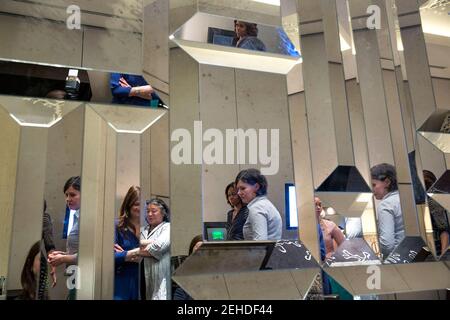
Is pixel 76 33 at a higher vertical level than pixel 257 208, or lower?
higher

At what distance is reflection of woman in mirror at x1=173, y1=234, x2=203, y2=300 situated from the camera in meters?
0.83

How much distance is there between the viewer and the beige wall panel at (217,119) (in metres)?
0.88

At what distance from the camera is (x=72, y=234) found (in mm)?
790

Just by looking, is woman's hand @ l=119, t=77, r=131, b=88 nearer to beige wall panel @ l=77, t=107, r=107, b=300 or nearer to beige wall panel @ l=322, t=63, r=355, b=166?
beige wall panel @ l=77, t=107, r=107, b=300

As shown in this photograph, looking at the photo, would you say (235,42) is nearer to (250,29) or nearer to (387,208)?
(250,29)

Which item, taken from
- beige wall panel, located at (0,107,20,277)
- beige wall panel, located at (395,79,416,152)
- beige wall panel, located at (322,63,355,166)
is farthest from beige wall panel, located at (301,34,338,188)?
Answer: beige wall panel, located at (0,107,20,277)

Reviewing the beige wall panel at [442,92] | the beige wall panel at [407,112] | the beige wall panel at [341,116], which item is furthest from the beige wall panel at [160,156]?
the beige wall panel at [442,92]

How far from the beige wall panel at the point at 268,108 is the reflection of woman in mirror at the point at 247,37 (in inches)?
2.4

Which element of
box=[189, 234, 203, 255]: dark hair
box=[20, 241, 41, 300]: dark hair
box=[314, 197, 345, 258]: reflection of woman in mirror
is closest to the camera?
box=[20, 241, 41, 300]: dark hair

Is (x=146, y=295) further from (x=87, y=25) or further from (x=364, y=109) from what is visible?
(x=364, y=109)

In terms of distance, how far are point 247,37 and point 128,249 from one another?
1.85 feet

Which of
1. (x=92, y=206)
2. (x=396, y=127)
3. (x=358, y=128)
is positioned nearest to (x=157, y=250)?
(x=92, y=206)

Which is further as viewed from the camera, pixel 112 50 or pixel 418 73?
pixel 418 73

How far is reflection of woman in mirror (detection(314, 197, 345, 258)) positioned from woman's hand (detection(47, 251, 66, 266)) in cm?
57
